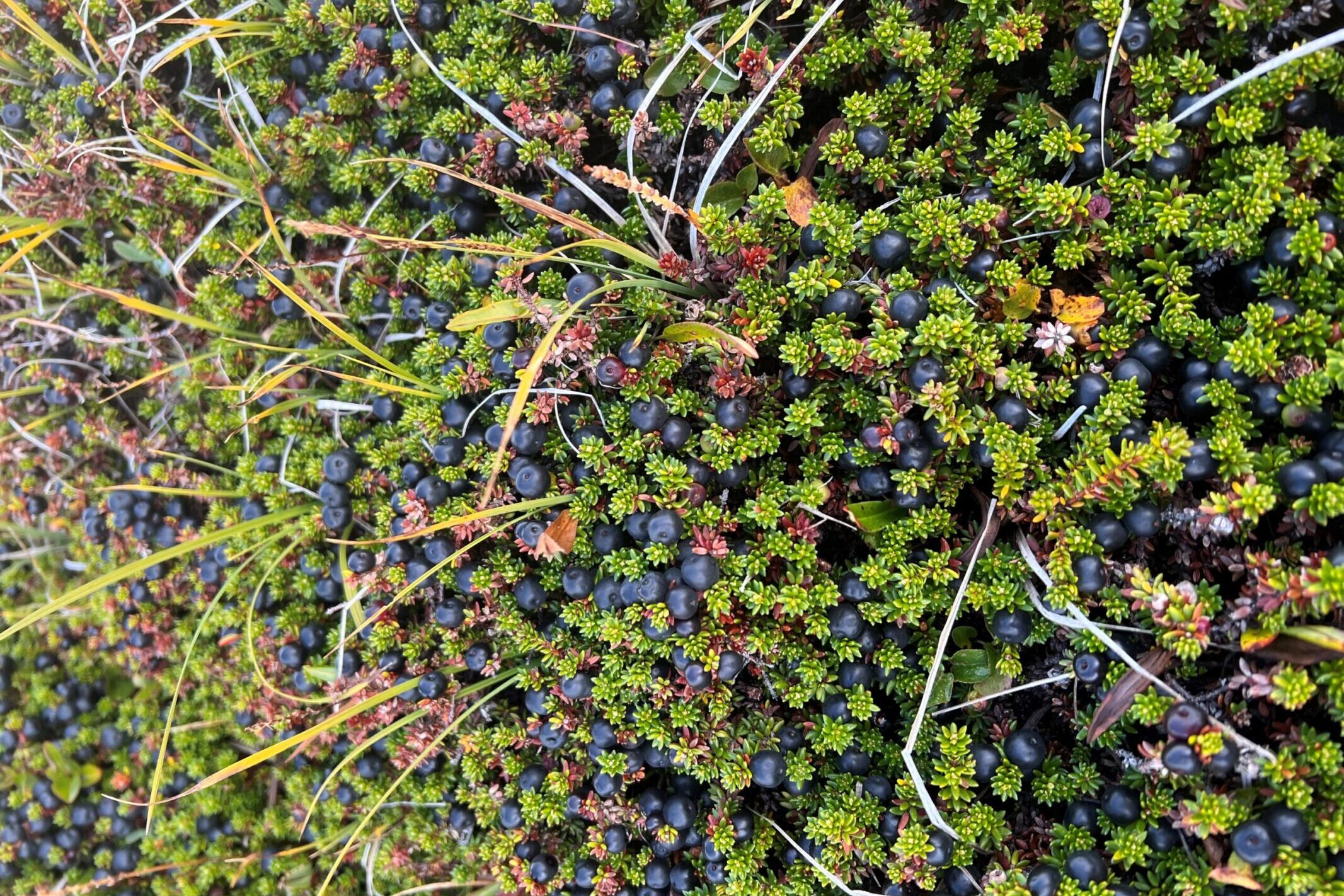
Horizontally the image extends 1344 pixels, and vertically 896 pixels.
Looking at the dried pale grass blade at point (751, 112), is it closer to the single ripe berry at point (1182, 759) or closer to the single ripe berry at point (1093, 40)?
the single ripe berry at point (1093, 40)

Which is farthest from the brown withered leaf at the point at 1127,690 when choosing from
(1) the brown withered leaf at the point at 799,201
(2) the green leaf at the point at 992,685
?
(1) the brown withered leaf at the point at 799,201

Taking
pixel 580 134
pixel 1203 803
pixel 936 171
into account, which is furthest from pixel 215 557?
pixel 1203 803

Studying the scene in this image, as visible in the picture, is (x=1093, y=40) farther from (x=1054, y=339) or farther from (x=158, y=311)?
(x=158, y=311)

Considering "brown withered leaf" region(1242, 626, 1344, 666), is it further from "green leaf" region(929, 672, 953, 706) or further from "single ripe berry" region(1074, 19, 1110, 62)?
"single ripe berry" region(1074, 19, 1110, 62)

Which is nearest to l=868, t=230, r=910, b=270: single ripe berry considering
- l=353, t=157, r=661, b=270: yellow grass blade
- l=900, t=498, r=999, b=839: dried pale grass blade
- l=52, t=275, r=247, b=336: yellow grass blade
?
l=353, t=157, r=661, b=270: yellow grass blade

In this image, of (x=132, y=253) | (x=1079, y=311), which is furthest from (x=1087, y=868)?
(x=132, y=253)

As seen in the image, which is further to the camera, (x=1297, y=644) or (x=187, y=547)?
(x=187, y=547)
